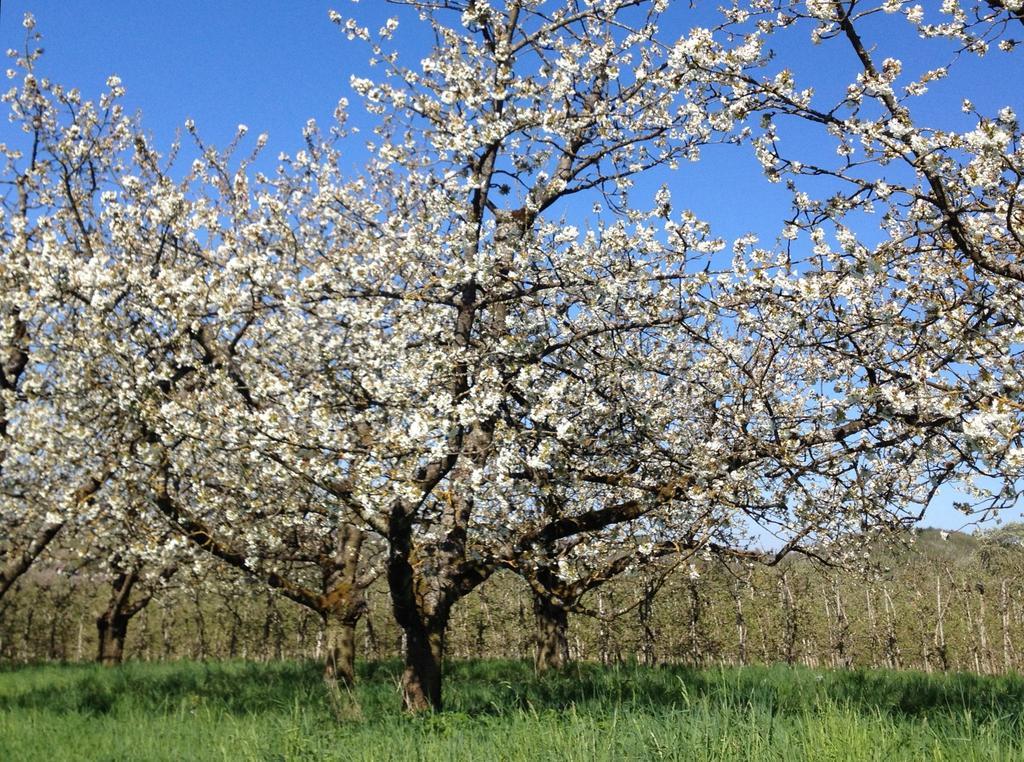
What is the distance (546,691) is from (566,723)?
3.08 meters

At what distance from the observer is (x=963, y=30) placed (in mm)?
4855

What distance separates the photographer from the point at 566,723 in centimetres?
546

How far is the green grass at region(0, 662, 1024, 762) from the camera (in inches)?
178

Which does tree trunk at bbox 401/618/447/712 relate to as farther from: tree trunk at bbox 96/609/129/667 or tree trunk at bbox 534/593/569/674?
tree trunk at bbox 96/609/129/667

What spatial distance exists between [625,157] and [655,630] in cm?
2157

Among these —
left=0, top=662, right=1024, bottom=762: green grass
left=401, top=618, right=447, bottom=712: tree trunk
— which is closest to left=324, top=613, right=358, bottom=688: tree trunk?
left=0, top=662, right=1024, bottom=762: green grass

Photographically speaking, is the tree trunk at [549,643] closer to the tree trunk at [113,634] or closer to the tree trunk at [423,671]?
the tree trunk at [423,671]

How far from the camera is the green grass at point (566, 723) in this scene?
451 centimetres

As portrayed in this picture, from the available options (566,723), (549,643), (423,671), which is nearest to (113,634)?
(549,643)

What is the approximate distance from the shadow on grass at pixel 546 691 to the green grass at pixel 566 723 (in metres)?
0.04

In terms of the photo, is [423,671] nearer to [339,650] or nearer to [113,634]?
[339,650]

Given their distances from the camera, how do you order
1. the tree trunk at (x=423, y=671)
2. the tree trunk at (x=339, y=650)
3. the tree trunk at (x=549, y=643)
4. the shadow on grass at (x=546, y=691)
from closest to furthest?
the shadow on grass at (x=546, y=691)
the tree trunk at (x=423, y=671)
the tree trunk at (x=339, y=650)
the tree trunk at (x=549, y=643)

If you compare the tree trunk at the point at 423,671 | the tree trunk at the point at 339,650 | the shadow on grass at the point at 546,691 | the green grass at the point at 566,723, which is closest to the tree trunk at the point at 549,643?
the shadow on grass at the point at 546,691

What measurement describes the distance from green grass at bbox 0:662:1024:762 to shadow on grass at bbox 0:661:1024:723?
0.15ft
